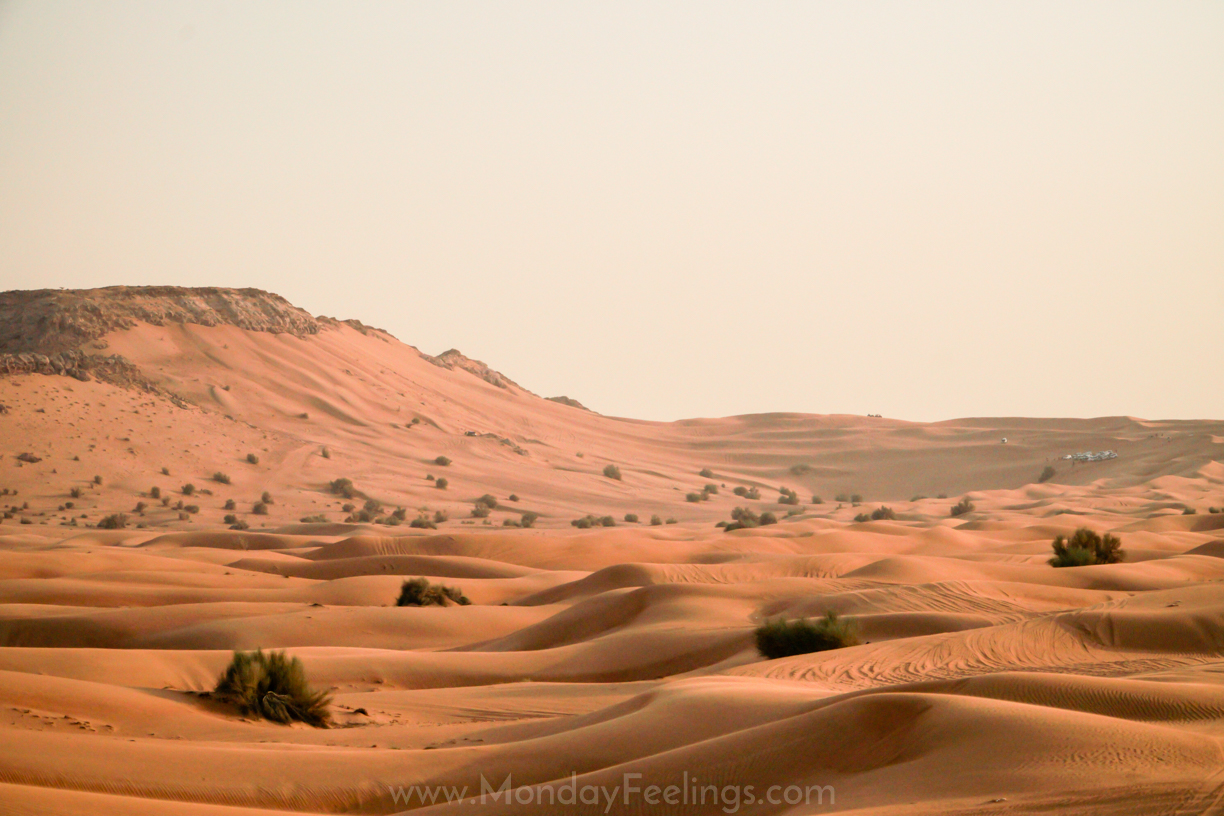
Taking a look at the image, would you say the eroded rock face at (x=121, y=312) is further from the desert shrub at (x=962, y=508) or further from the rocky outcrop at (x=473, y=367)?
the desert shrub at (x=962, y=508)

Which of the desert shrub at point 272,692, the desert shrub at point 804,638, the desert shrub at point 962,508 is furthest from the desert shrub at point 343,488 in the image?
the desert shrub at point 272,692

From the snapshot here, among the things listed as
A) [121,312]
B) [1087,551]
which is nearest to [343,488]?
[121,312]

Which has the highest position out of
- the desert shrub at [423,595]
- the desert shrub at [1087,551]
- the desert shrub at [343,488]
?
the desert shrub at [343,488]

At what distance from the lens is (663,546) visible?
2853 cm

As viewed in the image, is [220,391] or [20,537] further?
[220,391]

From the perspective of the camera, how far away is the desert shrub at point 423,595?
2028cm

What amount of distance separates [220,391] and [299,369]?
6.72 m

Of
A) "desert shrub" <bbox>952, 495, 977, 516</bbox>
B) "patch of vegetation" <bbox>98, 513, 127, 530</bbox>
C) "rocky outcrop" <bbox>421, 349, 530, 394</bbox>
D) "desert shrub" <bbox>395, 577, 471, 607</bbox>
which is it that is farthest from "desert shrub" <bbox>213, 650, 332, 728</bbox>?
"rocky outcrop" <bbox>421, 349, 530, 394</bbox>

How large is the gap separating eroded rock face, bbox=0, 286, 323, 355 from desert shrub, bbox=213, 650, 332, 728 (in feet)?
151

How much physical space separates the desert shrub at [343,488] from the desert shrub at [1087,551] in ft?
92.8

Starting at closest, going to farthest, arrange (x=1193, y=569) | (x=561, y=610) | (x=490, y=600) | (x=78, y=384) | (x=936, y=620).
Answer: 1. (x=936, y=620)
2. (x=561, y=610)
3. (x=1193, y=569)
4. (x=490, y=600)
5. (x=78, y=384)

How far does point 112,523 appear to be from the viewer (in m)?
35.5

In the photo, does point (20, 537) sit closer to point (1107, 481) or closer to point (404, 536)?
point (404, 536)

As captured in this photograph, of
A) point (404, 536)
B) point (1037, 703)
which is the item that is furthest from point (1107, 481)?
point (1037, 703)
